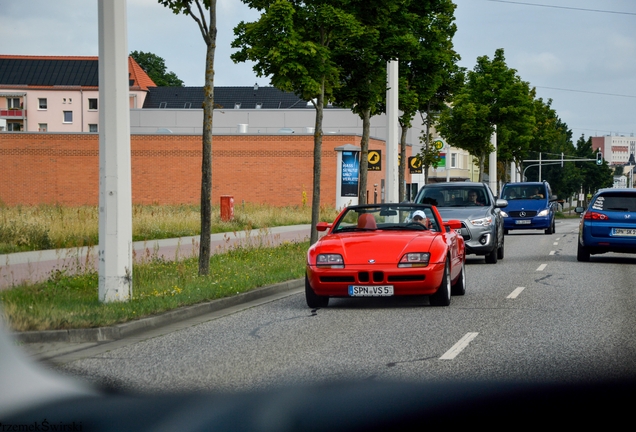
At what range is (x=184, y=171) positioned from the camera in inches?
2438

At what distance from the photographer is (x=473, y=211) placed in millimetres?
20859

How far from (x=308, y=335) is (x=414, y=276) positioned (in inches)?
96.8

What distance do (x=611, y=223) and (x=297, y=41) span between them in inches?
298

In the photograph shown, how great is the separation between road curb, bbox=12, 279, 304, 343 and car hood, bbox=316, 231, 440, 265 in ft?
5.08

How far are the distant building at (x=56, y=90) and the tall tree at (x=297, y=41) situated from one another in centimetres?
8371

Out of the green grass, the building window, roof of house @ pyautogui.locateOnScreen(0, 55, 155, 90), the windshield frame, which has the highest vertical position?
roof of house @ pyautogui.locateOnScreen(0, 55, 155, 90)

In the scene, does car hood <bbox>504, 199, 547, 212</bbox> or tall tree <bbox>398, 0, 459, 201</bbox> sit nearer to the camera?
tall tree <bbox>398, 0, 459, 201</bbox>

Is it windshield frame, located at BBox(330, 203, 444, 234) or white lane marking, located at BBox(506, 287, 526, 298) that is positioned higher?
windshield frame, located at BBox(330, 203, 444, 234)

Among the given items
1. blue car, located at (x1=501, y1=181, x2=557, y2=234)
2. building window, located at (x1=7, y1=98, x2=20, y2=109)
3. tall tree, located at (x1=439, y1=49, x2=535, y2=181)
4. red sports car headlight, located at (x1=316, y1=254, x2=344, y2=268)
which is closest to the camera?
red sports car headlight, located at (x1=316, y1=254, x2=344, y2=268)

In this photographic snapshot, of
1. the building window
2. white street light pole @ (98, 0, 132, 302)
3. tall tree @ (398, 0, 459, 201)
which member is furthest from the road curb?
the building window

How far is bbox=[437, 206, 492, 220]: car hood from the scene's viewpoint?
20.5 metres

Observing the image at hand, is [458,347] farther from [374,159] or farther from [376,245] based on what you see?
[374,159]

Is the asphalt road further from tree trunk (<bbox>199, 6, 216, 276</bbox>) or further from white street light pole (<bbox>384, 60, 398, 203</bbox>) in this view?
white street light pole (<bbox>384, 60, 398, 203</bbox>)

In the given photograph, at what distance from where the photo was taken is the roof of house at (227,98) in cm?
10797
